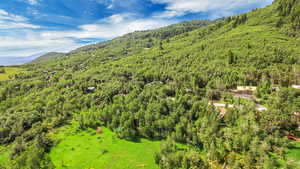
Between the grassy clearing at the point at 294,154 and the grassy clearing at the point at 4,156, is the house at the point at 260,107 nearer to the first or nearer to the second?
the grassy clearing at the point at 294,154

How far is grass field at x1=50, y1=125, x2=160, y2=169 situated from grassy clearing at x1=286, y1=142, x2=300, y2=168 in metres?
39.2

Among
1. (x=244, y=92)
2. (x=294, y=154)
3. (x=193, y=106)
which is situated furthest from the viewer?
(x=244, y=92)

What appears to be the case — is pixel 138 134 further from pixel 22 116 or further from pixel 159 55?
pixel 159 55

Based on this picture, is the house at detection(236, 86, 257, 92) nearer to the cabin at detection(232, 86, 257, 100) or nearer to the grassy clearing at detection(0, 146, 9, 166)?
the cabin at detection(232, 86, 257, 100)

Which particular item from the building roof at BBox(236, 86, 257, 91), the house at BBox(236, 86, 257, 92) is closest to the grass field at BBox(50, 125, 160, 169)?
the house at BBox(236, 86, 257, 92)

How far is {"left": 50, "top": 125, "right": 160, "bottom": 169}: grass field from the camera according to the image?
52.1 metres

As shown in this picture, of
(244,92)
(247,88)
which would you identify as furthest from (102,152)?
(247,88)

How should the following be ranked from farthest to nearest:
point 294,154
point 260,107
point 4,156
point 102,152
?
point 4,156 < point 260,107 < point 102,152 < point 294,154

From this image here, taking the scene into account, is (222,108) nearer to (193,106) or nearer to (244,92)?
(193,106)

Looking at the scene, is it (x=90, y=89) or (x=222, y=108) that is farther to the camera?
(x=90, y=89)

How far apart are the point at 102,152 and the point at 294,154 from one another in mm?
65012

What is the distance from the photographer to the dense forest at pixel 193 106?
150 ft

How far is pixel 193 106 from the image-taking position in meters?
63.8

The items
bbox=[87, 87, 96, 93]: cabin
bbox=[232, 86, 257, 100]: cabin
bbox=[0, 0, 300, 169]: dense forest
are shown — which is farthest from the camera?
bbox=[87, 87, 96, 93]: cabin
